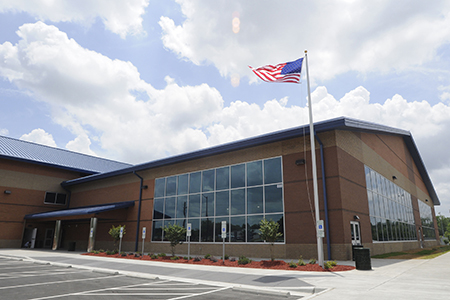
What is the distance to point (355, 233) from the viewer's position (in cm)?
1928

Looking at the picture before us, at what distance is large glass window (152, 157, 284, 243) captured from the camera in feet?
67.6

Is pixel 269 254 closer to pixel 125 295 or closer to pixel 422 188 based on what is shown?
pixel 125 295

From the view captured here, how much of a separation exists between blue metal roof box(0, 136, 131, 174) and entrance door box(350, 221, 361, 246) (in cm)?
3324

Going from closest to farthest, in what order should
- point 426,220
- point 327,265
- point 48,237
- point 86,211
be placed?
point 327,265 < point 86,211 < point 48,237 < point 426,220

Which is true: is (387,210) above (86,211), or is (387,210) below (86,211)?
above

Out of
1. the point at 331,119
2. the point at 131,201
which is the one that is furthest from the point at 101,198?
the point at 331,119

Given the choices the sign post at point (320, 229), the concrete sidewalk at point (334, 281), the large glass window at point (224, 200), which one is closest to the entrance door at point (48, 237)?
the large glass window at point (224, 200)

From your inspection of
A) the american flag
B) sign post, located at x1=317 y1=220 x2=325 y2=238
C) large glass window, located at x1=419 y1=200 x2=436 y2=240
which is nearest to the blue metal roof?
the american flag

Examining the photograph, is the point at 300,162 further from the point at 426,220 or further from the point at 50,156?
the point at 426,220

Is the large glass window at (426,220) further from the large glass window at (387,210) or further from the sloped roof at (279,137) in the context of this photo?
the sloped roof at (279,137)

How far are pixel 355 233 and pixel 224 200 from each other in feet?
29.5

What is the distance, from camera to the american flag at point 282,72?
54.3ft

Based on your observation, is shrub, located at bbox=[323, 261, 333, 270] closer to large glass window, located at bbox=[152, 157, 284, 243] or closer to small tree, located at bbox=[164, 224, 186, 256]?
large glass window, located at bbox=[152, 157, 284, 243]

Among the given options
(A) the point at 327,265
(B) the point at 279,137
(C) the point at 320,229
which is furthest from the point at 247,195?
(A) the point at 327,265
